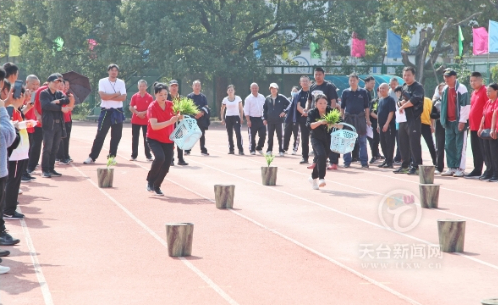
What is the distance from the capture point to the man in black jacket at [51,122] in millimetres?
16016

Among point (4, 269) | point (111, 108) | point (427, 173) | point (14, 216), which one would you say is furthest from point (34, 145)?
point (4, 269)

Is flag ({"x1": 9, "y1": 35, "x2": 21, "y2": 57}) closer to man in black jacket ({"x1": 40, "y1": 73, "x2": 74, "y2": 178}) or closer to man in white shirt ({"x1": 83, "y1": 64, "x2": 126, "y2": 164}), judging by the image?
man in white shirt ({"x1": 83, "y1": 64, "x2": 126, "y2": 164})

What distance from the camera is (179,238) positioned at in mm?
8547

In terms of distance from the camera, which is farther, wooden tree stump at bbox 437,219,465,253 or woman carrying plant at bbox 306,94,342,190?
woman carrying plant at bbox 306,94,342,190

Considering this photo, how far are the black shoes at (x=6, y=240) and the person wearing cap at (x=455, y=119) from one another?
1037 centimetres

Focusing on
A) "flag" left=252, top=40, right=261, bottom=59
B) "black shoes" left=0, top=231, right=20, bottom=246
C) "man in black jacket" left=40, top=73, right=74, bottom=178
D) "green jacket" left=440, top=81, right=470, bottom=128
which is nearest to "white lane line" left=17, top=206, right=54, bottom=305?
"black shoes" left=0, top=231, right=20, bottom=246

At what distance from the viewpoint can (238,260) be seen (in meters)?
8.48

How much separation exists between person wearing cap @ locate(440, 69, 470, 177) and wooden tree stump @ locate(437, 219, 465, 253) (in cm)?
814

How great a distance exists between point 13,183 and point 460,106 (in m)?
9.64

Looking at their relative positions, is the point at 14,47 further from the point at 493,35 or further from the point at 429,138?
the point at 429,138

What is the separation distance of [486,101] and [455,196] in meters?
3.27

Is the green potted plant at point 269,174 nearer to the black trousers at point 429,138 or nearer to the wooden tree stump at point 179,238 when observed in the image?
the black trousers at point 429,138

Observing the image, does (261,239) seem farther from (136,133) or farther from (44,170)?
(136,133)

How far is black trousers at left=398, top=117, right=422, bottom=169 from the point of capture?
56.1 feet
